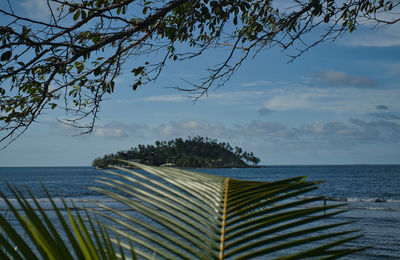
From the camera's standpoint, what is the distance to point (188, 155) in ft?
416

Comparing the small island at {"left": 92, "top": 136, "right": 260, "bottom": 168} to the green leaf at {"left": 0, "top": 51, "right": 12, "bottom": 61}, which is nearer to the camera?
the green leaf at {"left": 0, "top": 51, "right": 12, "bottom": 61}

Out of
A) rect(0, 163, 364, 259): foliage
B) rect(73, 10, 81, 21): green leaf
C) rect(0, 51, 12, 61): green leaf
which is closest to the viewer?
rect(0, 163, 364, 259): foliage

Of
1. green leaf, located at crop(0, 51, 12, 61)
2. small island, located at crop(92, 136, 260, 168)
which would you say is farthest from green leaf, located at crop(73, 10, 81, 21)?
small island, located at crop(92, 136, 260, 168)

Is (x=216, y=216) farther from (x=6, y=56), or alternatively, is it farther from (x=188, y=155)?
(x=188, y=155)

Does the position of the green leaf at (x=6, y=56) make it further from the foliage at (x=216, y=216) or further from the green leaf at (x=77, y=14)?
the foliage at (x=216, y=216)

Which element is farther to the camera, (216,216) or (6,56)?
(6,56)

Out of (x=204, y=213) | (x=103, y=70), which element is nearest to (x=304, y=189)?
(x=204, y=213)

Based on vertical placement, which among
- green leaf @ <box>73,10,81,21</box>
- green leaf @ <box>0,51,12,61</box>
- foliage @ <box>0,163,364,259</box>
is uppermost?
green leaf @ <box>73,10,81,21</box>

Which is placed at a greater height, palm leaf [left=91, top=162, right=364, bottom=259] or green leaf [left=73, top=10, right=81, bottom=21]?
green leaf [left=73, top=10, right=81, bottom=21]

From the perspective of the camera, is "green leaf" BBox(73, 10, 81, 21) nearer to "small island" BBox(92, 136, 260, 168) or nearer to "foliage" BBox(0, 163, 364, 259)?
"foliage" BBox(0, 163, 364, 259)

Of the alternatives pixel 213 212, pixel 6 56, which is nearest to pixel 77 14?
pixel 6 56

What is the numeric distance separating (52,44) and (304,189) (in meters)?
3.53

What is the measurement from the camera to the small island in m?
111

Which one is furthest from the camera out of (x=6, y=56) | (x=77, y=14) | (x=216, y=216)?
(x=77, y=14)
